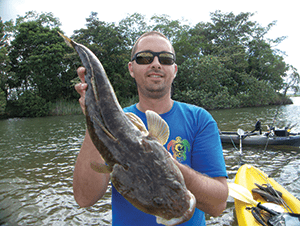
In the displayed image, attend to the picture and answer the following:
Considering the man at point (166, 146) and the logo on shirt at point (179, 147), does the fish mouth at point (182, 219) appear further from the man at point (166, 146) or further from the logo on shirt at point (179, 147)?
the logo on shirt at point (179, 147)

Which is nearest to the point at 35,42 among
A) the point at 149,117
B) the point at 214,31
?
the point at 214,31

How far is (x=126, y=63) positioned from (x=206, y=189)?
125 ft

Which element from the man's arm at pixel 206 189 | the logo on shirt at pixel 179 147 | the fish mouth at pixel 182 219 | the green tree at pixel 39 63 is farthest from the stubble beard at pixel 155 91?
the green tree at pixel 39 63

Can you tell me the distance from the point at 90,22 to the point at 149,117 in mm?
46723

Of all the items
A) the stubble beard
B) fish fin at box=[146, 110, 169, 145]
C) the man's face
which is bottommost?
fish fin at box=[146, 110, 169, 145]

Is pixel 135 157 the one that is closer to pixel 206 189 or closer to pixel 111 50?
pixel 206 189

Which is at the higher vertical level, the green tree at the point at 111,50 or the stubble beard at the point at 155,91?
the green tree at the point at 111,50

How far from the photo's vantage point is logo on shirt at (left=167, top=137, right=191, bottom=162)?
2.03 m

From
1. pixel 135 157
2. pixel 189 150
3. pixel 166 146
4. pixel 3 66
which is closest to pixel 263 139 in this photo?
pixel 189 150

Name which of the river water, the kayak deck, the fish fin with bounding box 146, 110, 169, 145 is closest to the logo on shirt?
the fish fin with bounding box 146, 110, 169, 145

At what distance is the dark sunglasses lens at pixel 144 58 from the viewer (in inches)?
83.0

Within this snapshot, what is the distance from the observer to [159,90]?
2121 millimetres

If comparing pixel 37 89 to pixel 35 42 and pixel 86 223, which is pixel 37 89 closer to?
pixel 35 42

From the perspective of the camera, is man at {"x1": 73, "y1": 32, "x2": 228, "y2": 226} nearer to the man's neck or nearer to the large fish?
the man's neck
